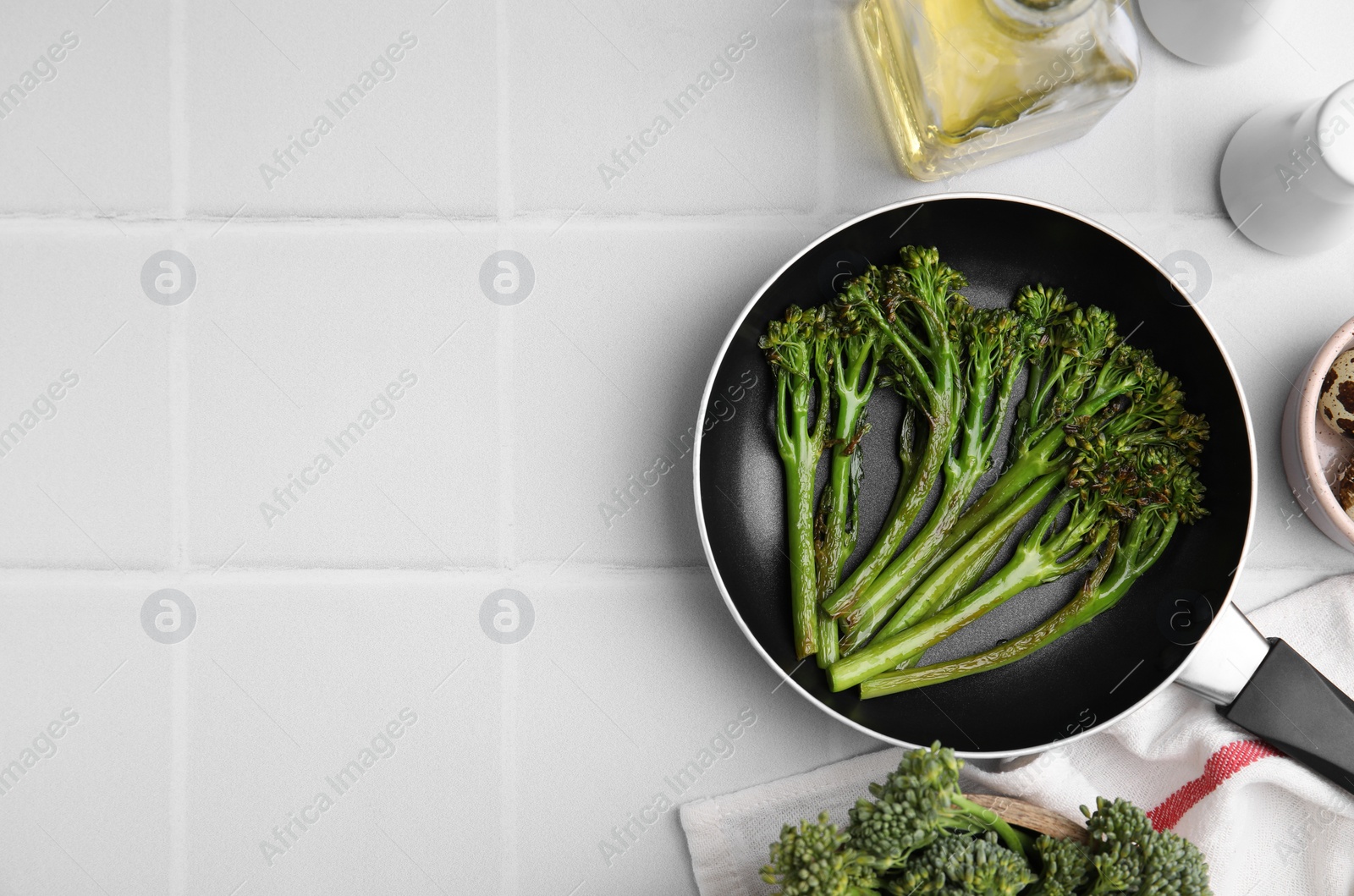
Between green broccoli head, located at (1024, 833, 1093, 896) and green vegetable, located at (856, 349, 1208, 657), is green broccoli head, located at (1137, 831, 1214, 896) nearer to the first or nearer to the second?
green broccoli head, located at (1024, 833, 1093, 896)

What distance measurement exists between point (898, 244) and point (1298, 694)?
0.49 meters

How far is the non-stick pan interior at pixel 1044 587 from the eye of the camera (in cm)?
75

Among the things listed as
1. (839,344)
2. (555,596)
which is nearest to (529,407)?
(555,596)

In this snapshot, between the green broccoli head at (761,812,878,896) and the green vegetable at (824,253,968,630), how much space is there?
187 mm

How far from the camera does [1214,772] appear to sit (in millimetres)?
756

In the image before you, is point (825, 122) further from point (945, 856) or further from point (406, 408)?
point (945, 856)

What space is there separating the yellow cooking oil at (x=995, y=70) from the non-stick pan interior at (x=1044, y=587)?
2.4 inches

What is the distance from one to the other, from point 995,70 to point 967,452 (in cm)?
30

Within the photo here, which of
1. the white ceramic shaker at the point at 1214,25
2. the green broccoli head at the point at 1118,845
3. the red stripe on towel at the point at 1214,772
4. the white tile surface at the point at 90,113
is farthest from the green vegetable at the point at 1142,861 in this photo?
the white tile surface at the point at 90,113

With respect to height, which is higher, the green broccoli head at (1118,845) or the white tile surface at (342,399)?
the white tile surface at (342,399)

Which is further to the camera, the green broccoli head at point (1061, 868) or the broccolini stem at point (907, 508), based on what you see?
the broccolini stem at point (907, 508)

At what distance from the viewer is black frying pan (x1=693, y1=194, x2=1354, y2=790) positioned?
74cm

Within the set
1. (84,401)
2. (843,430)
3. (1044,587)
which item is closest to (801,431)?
(843,430)

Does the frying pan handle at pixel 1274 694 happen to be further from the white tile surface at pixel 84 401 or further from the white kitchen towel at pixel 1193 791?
the white tile surface at pixel 84 401
